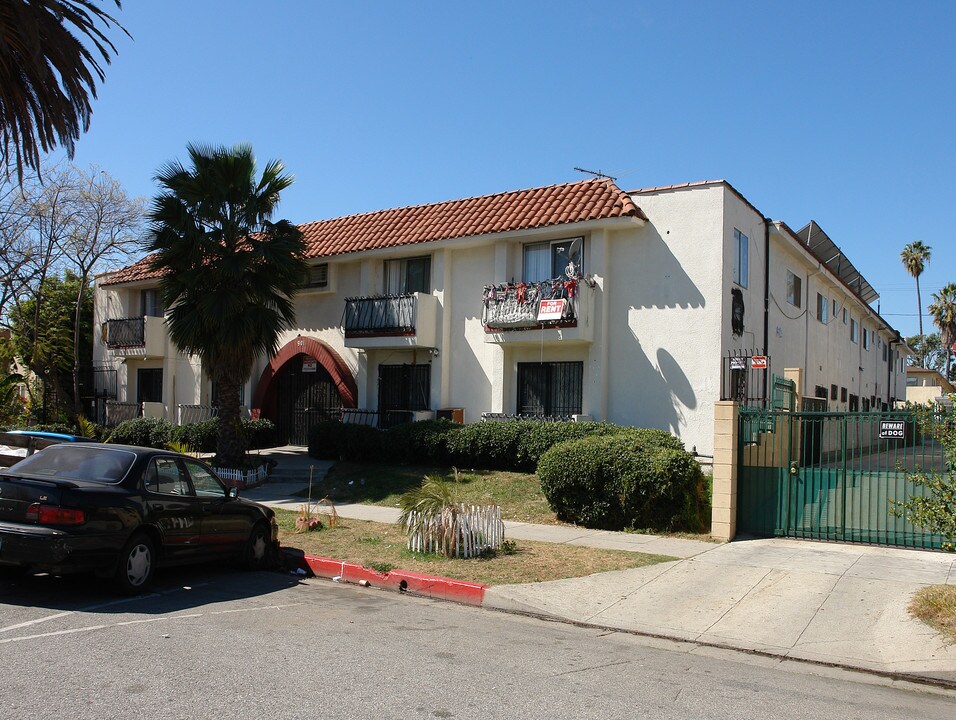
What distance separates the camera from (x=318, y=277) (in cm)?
2319

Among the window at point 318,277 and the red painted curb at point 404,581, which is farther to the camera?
the window at point 318,277

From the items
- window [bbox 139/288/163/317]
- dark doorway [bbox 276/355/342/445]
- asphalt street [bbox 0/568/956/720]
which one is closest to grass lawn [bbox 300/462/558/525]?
dark doorway [bbox 276/355/342/445]

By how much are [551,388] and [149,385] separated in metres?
15.7

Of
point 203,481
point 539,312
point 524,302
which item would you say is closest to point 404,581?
point 203,481

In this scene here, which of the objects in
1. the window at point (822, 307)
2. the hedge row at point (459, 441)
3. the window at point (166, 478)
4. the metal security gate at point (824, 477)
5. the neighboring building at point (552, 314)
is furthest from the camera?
the window at point (822, 307)

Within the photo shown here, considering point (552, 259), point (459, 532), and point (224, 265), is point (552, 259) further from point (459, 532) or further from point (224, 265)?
point (459, 532)

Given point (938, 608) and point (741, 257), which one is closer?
point (938, 608)

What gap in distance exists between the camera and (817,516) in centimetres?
1151

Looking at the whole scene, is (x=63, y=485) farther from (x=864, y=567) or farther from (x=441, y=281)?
(x=441, y=281)

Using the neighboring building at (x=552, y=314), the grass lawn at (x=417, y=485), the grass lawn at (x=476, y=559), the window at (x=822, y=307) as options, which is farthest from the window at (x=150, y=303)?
the window at (x=822, y=307)

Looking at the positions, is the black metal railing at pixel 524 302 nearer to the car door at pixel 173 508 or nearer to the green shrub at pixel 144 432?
the car door at pixel 173 508

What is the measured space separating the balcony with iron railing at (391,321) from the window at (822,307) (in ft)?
39.7

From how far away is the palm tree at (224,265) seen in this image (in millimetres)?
17625

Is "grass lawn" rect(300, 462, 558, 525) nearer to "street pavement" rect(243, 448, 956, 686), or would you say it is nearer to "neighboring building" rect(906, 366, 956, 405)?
"street pavement" rect(243, 448, 956, 686)
